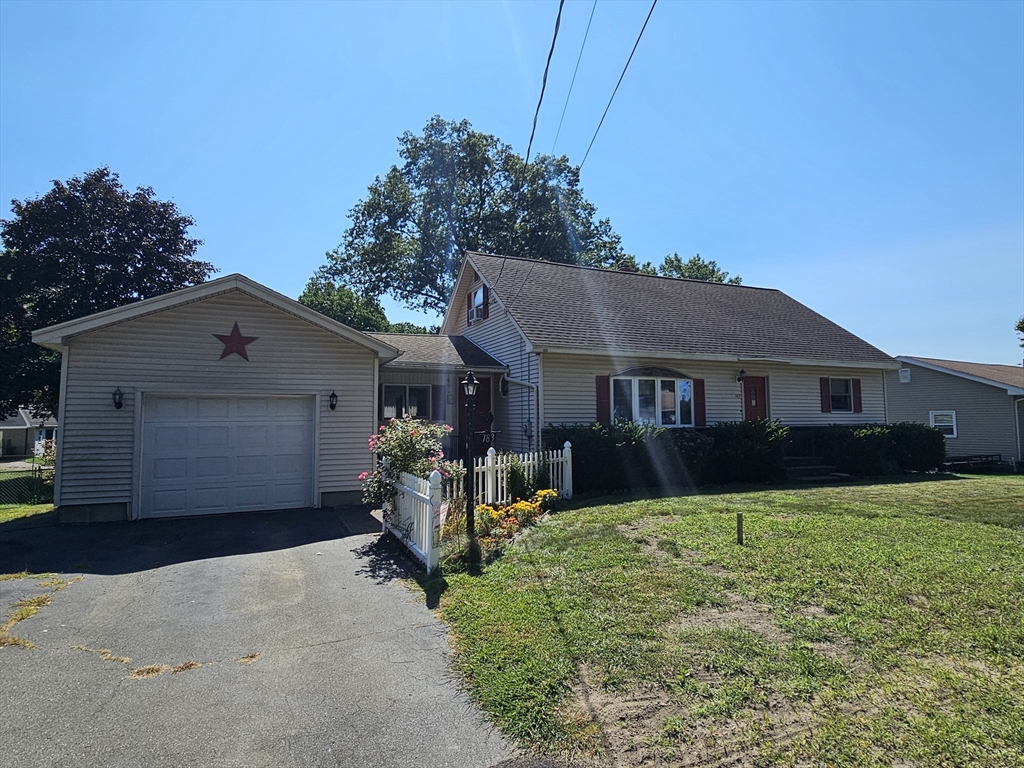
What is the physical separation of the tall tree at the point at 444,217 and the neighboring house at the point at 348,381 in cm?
1660

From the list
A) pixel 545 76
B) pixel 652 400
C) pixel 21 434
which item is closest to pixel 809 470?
pixel 652 400

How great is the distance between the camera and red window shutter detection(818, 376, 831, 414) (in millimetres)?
16312

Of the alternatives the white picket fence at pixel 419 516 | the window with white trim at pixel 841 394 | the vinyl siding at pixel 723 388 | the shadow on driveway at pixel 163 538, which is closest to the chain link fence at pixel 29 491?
the shadow on driveway at pixel 163 538

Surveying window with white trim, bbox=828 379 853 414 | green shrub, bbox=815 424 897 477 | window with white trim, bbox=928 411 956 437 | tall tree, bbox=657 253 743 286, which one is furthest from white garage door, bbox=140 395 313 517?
tall tree, bbox=657 253 743 286

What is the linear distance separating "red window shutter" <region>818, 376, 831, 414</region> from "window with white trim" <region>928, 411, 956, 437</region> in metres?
8.94

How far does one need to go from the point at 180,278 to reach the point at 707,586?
2248 centimetres

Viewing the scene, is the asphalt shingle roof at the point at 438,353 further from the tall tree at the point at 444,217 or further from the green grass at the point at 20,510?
the tall tree at the point at 444,217

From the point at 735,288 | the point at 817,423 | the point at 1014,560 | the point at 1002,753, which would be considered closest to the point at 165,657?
the point at 1002,753

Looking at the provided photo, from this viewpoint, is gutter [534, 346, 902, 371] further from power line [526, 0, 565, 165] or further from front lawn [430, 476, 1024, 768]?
front lawn [430, 476, 1024, 768]

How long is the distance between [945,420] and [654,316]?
15.0m

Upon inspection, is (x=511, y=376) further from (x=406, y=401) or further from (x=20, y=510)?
(x=20, y=510)

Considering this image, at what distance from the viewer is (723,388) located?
14891 millimetres

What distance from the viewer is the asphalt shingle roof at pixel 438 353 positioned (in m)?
13.9

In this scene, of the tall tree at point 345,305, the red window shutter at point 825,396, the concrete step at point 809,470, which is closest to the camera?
the concrete step at point 809,470
